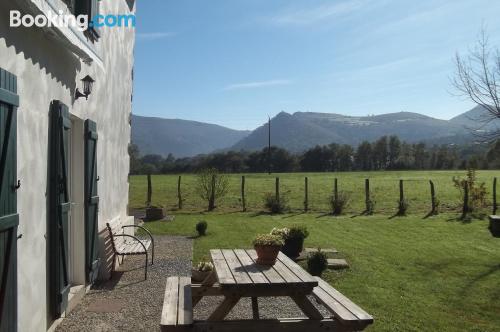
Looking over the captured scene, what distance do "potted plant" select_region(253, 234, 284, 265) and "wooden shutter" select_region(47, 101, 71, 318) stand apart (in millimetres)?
2074

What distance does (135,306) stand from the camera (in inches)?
239

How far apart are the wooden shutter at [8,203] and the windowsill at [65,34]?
566 mm

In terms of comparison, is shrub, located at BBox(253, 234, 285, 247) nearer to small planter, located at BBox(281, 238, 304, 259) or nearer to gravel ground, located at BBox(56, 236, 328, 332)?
gravel ground, located at BBox(56, 236, 328, 332)

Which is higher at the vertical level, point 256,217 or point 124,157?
point 124,157

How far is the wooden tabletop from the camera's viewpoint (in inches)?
148

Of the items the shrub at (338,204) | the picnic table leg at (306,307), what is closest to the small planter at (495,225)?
the shrub at (338,204)

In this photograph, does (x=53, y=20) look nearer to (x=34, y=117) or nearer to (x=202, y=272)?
(x=34, y=117)

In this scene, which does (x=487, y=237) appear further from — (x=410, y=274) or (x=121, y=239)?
(x=121, y=239)

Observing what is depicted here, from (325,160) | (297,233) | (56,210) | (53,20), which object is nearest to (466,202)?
(297,233)

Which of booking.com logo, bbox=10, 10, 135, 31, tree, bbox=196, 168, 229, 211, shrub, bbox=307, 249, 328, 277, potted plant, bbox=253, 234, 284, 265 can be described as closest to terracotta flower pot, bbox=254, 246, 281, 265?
potted plant, bbox=253, 234, 284, 265

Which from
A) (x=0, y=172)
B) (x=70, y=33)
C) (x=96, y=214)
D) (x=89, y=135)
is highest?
(x=70, y=33)

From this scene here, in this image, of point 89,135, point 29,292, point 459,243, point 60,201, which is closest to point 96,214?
point 89,135

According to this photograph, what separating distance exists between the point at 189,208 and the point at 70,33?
16313 mm

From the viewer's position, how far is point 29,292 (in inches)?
164
